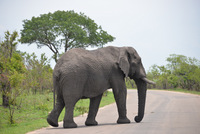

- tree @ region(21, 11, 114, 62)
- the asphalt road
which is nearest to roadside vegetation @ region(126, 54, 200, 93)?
tree @ region(21, 11, 114, 62)

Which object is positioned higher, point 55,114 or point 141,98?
point 141,98

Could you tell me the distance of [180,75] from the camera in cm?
6306

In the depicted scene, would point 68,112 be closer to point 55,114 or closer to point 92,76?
point 55,114

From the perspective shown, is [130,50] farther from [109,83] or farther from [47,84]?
[47,84]

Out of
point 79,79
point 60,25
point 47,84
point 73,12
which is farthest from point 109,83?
point 73,12

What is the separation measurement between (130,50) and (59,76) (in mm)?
3511


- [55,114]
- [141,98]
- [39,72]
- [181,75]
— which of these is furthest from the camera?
[181,75]

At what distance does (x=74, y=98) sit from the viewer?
10.2 metres

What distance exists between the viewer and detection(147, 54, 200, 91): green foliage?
5696cm

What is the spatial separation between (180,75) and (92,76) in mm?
55116

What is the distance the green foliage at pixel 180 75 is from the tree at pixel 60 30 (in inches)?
940

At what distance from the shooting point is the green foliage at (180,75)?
187 ft

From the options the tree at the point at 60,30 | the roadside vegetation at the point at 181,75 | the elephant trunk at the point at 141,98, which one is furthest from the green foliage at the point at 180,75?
the elephant trunk at the point at 141,98

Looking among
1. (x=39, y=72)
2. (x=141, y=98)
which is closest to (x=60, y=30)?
(x=39, y=72)
